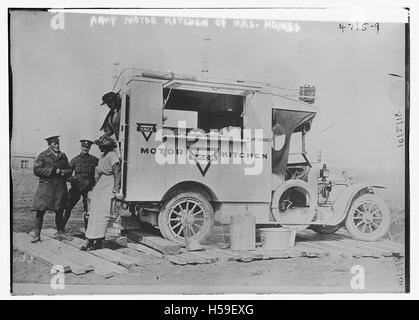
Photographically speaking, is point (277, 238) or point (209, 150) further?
point (277, 238)

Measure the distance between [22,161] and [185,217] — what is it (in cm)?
172

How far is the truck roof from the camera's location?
511 cm

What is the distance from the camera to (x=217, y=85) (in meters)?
5.21

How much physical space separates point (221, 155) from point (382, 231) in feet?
6.40

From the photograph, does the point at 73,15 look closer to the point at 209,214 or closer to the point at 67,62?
the point at 67,62

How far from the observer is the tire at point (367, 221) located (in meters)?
5.48

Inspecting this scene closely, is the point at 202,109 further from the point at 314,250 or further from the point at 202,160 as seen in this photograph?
the point at 314,250

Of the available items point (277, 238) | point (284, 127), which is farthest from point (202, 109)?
point (277, 238)

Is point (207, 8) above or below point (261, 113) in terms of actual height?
above

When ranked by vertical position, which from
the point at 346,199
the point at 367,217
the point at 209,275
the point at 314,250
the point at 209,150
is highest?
the point at 209,150

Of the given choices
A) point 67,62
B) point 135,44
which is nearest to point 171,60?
point 135,44

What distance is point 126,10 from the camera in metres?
5.12

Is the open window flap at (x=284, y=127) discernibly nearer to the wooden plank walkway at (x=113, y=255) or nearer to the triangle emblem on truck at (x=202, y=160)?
the triangle emblem on truck at (x=202, y=160)

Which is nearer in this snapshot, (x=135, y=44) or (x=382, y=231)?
(x=135, y=44)
